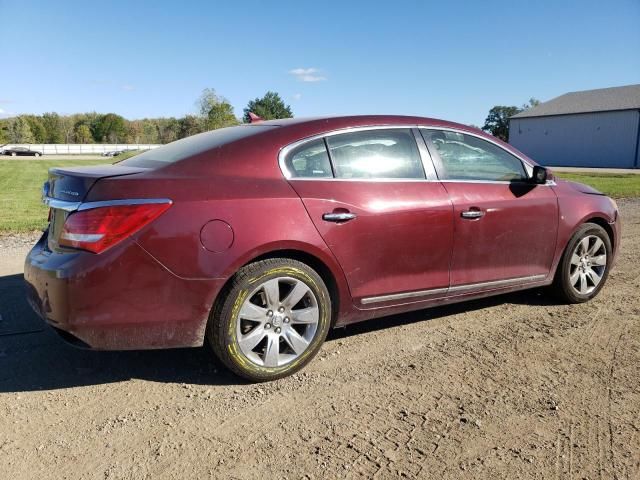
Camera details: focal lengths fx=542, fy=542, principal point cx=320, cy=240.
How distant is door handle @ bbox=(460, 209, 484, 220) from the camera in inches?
157

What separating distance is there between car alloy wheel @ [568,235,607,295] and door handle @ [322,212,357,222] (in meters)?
2.37

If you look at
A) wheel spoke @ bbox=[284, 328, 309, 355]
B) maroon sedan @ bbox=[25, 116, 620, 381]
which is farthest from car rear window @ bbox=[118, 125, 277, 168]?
wheel spoke @ bbox=[284, 328, 309, 355]

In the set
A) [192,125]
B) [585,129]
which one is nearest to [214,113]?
[192,125]

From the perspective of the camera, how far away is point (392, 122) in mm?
3977

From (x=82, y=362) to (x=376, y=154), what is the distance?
245 centimetres

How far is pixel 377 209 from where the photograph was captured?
3.61m

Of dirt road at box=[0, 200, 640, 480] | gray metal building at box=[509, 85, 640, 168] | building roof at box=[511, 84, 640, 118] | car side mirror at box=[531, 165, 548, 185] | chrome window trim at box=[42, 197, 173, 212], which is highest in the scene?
building roof at box=[511, 84, 640, 118]

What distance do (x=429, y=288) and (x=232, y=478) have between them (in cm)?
207

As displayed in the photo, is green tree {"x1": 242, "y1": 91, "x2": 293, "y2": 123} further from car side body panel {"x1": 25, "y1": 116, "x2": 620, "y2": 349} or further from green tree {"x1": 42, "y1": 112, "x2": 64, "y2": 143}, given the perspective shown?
car side body panel {"x1": 25, "y1": 116, "x2": 620, "y2": 349}

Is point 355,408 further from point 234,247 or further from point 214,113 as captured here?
point 214,113

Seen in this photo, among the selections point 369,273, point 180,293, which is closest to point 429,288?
point 369,273

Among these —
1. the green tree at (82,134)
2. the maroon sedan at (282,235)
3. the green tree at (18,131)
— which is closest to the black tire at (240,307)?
the maroon sedan at (282,235)

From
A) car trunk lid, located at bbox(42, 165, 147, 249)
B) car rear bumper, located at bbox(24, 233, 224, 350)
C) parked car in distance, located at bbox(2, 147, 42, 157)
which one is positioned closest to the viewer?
car rear bumper, located at bbox(24, 233, 224, 350)

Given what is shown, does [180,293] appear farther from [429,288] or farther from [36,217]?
[36,217]
